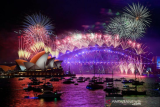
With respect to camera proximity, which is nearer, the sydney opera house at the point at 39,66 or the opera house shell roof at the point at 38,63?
the opera house shell roof at the point at 38,63

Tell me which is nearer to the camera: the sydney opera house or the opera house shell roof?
the opera house shell roof

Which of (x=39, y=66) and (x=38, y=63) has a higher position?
(x=38, y=63)

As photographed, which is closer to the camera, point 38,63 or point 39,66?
point 38,63

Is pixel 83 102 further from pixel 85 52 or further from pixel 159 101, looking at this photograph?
pixel 85 52

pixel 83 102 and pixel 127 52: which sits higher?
pixel 127 52

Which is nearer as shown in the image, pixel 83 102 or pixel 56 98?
pixel 83 102

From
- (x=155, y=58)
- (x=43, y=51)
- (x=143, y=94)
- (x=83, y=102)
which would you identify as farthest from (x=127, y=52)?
(x=83, y=102)

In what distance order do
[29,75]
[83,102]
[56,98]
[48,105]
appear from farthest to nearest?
[29,75], [56,98], [83,102], [48,105]

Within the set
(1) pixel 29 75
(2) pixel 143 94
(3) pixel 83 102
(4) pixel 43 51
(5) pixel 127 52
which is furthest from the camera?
(5) pixel 127 52
